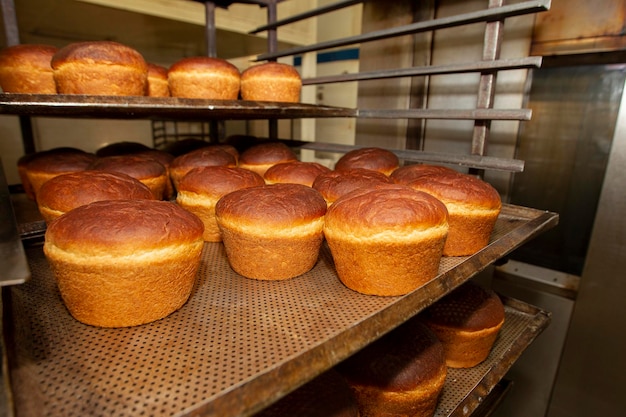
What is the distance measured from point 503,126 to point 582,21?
65 centimetres

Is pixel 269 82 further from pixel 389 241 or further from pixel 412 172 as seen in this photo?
pixel 389 241

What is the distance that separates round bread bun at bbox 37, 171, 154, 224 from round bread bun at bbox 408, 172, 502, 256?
122 cm

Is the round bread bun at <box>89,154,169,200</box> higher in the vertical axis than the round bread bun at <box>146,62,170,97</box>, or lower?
lower

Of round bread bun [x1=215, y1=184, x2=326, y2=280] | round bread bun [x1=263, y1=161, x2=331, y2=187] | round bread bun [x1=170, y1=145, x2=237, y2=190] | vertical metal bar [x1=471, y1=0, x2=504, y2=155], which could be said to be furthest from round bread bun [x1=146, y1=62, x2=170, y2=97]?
vertical metal bar [x1=471, y1=0, x2=504, y2=155]

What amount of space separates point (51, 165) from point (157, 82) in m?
0.70

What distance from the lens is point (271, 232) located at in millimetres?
1225

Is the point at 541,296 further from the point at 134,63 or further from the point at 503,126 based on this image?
the point at 134,63

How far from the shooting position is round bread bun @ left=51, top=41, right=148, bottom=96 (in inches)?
57.6

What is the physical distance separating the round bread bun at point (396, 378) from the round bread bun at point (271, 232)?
0.42 meters

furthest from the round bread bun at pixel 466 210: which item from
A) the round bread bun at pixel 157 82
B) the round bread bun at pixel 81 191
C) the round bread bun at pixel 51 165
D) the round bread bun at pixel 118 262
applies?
the round bread bun at pixel 51 165

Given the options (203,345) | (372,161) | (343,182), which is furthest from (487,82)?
(203,345)

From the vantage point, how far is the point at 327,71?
18.6 ft

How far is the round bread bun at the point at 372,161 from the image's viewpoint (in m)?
1.97

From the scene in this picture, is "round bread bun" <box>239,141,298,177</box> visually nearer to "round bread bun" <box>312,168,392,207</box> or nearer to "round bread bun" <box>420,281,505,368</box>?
"round bread bun" <box>312,168,392,207</box>
